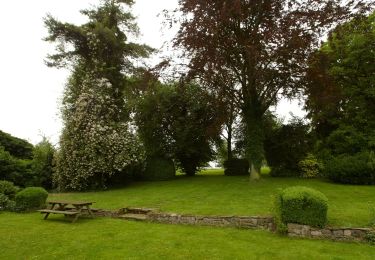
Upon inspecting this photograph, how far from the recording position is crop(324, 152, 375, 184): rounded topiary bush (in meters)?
18.2

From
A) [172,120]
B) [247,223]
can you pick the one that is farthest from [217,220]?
[172,120]

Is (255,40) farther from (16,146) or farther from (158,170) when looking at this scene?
(16,146)

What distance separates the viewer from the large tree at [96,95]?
21.5 m

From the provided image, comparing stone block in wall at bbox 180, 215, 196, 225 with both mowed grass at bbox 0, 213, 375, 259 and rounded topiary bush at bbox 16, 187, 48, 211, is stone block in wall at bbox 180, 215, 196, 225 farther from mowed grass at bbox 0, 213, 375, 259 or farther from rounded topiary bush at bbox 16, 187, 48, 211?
rounded topiary bush at bbox 16, 187, 48, 211

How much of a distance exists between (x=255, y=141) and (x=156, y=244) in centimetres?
1143

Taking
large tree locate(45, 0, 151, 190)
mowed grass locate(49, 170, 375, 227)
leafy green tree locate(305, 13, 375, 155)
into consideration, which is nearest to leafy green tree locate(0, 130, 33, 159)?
large tree locate(45, 0, 151, 190)

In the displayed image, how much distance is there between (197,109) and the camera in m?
26.0

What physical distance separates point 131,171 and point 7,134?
975cm

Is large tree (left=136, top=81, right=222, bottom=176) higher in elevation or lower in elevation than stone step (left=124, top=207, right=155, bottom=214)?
higher

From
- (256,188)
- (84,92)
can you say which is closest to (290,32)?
(256,188)

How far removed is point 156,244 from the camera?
366 inches

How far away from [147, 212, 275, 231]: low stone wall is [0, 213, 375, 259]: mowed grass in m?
0.34

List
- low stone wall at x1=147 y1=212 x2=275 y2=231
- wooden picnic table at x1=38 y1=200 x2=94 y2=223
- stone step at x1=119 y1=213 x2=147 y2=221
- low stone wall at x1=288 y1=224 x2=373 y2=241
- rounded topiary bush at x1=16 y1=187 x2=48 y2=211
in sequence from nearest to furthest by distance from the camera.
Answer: low stone wall at x1=288 y1=224 x2=373 y2=241
low stone wall at x1=147 y1=212 x2=275 y2=231
stone step at x1=119 y1=213 x2=147 y2=221
wooden picnic table at x1=38 y1=200 x2=94 y2=223
rounded topiary bush at x1=16 y1=187 x2=48 y2=211

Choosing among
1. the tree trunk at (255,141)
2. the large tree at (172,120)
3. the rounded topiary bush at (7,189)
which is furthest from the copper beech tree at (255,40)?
the rounded topiary bush at (7,189)
